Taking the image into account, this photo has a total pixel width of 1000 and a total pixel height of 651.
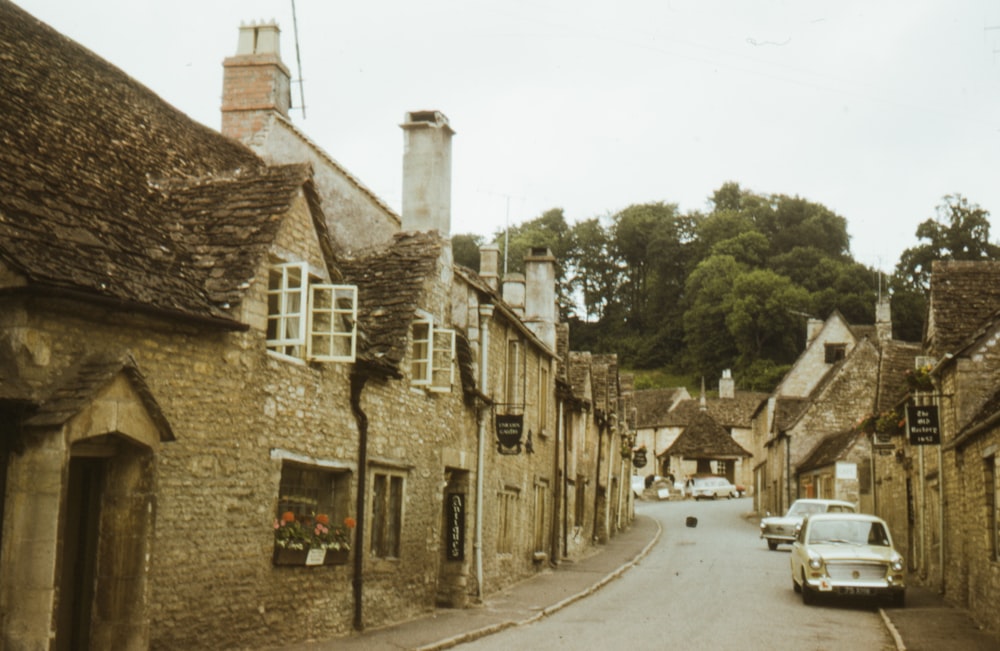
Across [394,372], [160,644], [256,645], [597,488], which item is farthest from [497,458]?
[597,488]

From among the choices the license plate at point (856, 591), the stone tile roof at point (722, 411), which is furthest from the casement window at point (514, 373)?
the stone tile roof at point (722, 411)

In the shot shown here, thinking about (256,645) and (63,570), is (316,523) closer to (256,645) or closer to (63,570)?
(256,645)

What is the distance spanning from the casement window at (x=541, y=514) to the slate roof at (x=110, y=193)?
14727 millimetres

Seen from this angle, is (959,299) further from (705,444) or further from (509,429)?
(705,444)

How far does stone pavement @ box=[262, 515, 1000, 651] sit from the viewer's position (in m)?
14.7

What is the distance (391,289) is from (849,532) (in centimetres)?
1036

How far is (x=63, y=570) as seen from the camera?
10453 millimetres

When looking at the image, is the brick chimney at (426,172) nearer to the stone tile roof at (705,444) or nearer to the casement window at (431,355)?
the casement window at (431,355)

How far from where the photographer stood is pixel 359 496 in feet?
51.6

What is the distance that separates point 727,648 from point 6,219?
1016cm

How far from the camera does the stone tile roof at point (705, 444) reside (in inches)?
3105

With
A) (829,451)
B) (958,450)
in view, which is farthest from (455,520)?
(829,451)

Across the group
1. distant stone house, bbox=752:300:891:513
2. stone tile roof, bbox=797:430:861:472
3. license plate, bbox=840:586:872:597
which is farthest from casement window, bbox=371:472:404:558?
distant stone house, bbox=752:300:891:513

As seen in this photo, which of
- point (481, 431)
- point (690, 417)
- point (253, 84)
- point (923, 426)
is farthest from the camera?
point (690, 417)
